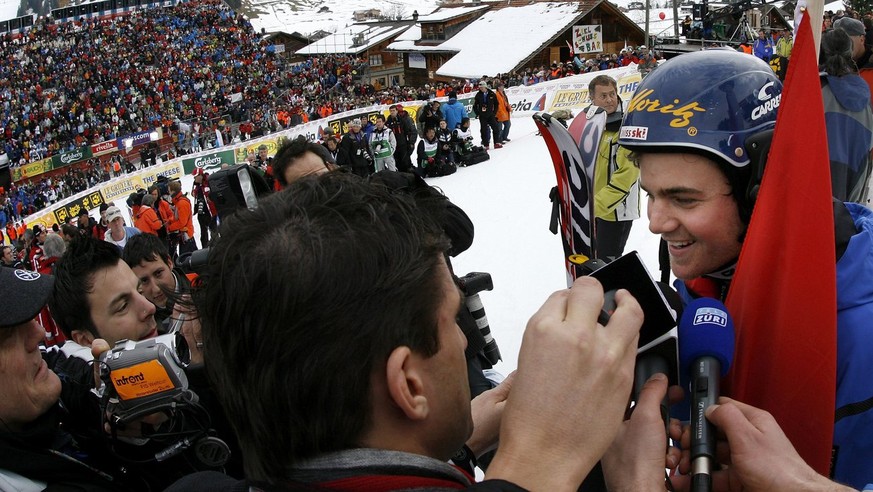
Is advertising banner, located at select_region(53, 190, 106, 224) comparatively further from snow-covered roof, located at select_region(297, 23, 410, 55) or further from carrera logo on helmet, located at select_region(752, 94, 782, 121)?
snow-covered roof, located at select_region(297, 23, 410, 55)

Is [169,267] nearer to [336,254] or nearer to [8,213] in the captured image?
[336,254]

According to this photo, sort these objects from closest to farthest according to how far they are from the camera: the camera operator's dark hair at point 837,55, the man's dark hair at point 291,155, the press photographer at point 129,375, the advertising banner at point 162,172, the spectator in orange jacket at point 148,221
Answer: the press photographer at point 129,375
the camera operator's dark hair at point 837,55
the man's dark hair at point 291,155
the spectator in orange jacket at point 148,221
the advertising banner at point 162,172

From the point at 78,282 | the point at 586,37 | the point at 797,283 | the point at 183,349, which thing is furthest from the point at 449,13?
the point at 797,283

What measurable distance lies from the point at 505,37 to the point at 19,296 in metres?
36.5

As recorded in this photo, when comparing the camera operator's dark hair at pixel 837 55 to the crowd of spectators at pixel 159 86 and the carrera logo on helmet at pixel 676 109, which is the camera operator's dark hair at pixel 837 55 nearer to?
the carrera logo on helmet at pixel 676 109

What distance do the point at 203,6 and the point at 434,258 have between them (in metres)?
58.0

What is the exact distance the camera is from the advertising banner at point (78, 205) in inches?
710

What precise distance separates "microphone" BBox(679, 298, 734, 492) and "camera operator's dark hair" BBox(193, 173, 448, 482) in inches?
19.0

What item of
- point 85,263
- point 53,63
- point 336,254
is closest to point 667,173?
point 336,254

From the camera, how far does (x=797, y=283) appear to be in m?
1.27

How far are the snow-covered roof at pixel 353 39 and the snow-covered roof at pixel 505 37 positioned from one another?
972 cm

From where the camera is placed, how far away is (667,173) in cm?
175

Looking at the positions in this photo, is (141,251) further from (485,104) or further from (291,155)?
(485,104)

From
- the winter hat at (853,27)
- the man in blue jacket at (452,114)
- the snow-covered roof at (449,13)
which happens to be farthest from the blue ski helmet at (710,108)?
the snow-covered roof at (449,13)
